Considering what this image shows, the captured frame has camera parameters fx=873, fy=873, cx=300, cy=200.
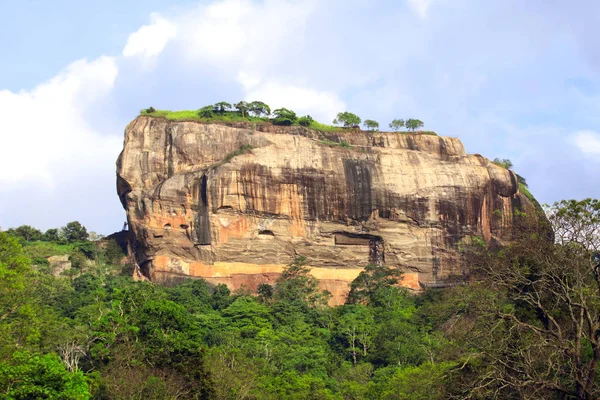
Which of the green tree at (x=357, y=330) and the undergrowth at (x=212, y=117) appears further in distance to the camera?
the undergrowth at (x=212, y=117)

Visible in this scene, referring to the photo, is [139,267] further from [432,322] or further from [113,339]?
[113,339]

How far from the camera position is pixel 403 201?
57.3 metres

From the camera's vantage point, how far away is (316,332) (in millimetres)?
46312

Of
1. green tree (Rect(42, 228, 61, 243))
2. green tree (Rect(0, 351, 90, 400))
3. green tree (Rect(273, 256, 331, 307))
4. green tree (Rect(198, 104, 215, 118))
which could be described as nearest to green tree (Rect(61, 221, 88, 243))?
green tree (Rect(42, 228, 61, 243))

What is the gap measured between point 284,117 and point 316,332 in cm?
1884

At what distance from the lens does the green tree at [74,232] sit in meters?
64.2

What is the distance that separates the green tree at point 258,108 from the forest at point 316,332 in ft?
40.2

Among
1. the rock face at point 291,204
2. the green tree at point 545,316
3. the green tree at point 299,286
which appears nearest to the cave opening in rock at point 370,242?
the rock face at point 291,204

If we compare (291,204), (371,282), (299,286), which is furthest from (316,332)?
(291,204)

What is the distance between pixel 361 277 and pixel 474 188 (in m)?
10.3

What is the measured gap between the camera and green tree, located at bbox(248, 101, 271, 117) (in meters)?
61.2

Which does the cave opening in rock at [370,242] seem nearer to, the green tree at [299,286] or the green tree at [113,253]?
the green tree at [299,286]

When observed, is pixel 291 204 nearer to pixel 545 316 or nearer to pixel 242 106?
pixel 242 106

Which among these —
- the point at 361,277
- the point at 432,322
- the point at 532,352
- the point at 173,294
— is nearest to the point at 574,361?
the point at 532,352
